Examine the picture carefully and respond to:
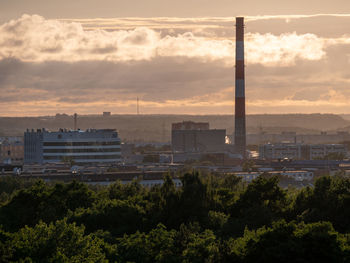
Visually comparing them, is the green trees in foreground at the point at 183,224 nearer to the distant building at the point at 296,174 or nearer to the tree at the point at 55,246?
the tree at the point at 55,246

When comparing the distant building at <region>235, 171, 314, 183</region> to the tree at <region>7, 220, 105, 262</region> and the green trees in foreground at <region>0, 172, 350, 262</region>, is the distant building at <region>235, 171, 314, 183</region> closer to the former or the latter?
the green trees in foreground at <region>0, 172, 350, 262</region>

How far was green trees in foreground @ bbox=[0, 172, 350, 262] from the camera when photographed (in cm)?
5341

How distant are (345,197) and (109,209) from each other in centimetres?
1882

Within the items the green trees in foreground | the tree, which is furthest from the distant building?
the tree

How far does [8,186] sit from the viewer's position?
133 meters

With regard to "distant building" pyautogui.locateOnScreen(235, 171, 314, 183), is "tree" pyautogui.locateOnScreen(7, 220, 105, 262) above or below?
above

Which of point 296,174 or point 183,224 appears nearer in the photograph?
point 183,224

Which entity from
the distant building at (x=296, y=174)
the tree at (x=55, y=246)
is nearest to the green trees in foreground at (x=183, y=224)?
the tree at (x=55, y=246)

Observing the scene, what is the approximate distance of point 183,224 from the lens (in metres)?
62.1

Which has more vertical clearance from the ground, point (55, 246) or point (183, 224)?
point (183, 224)

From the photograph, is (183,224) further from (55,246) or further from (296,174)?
(296,174)

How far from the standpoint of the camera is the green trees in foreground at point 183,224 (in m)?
53.4

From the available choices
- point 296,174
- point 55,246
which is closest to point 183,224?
point 55,246

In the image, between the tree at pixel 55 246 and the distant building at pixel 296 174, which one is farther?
the distant building at pixel 296 174
